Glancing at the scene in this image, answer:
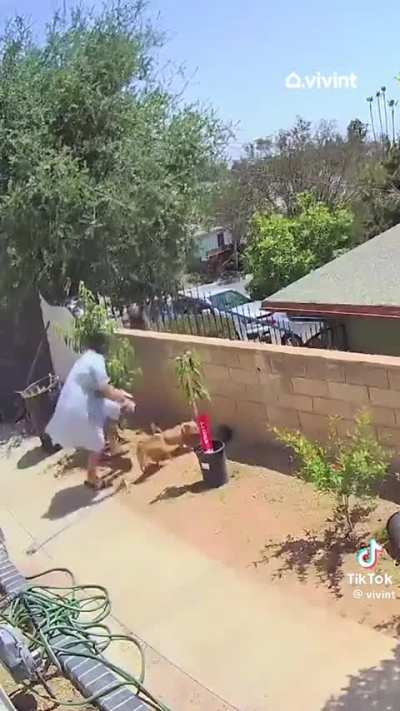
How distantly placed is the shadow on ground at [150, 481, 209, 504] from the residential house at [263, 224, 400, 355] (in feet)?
9.03

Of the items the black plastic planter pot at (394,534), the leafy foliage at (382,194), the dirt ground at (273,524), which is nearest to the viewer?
the dirt ground at (273,524)

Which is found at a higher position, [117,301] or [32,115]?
[32,115]

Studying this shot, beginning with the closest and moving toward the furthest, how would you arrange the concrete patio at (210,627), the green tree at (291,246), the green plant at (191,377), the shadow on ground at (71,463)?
the concrete patio at (210,627) < the green plant at (191,377) < the shadow on ground at (71,463) < the green tree at (291,246)

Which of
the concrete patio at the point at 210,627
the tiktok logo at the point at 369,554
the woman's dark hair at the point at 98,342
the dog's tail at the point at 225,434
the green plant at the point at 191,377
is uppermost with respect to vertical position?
the woman's dark hair at the point at 98,342

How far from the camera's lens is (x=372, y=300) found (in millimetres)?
7613

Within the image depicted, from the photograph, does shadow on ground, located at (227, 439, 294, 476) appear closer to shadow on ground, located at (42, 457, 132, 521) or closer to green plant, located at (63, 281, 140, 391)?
shadow on ground, located at (42, 457, 132, 521)

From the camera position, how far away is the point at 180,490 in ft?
20.5

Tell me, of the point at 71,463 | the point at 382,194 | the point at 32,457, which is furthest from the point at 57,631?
the point at 382,194

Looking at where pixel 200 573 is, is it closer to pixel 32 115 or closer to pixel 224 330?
pixel 224 330

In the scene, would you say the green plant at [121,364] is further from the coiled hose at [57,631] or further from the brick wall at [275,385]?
the coiled hose at [57,631]

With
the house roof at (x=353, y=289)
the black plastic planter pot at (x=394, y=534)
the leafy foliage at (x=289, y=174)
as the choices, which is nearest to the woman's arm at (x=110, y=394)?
the house roof at (x=353, y=289)

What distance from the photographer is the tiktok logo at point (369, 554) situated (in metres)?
4.51

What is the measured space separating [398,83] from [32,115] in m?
6.12

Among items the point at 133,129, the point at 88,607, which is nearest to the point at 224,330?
the point at 133,129
